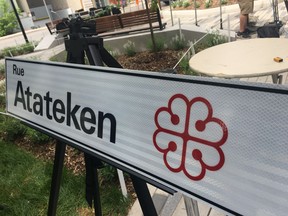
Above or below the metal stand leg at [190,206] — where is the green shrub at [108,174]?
below

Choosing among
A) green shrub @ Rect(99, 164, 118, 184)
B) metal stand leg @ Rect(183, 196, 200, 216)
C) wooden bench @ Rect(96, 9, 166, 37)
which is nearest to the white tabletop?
metal stand leg @ Rect(183, 196, 200, 216)

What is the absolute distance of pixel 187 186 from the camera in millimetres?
934

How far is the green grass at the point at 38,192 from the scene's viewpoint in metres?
2.69

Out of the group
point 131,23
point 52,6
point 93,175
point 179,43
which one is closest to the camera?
point 93,175

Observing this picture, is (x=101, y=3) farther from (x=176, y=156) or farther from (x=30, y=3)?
(x=176, y=156)

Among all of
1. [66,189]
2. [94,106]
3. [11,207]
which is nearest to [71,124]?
[94,106]

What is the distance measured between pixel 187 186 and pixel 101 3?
40.9 m

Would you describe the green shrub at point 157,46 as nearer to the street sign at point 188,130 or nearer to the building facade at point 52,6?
the street sign at point 188,130

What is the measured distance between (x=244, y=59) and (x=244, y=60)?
39mm

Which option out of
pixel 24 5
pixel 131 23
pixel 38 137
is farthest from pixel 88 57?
pixel 24 5

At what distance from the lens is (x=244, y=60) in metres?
2.81

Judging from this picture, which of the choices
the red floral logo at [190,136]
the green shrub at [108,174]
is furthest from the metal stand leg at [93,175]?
the green shrub at [108,174]

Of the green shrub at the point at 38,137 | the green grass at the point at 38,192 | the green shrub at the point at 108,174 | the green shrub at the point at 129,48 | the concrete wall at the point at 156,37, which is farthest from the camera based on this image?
the green shrub at the point at 129,48

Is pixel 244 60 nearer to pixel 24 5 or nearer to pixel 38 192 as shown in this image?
pixel 38 192
